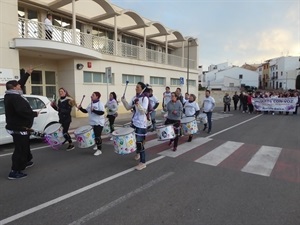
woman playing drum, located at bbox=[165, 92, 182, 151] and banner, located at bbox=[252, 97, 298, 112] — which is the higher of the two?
woman playing drum, located at bbox=[165, 92, 182, 151]

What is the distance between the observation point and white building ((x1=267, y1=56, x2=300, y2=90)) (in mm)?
85625

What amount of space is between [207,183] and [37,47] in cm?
1213

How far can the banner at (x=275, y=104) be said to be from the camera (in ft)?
73.4

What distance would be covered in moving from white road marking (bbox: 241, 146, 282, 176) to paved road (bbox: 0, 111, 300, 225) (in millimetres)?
23

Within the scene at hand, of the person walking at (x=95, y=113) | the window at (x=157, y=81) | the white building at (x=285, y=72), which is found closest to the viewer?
the person walking at (x=95, y=113)

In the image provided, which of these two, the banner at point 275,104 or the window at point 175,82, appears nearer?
the banner at point 275,104

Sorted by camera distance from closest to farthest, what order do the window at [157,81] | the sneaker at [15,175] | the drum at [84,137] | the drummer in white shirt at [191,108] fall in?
the sneaker at [15,175] → the drum at [84,137] → the drummer in white shirt at [191,108] → the window at [157,81]

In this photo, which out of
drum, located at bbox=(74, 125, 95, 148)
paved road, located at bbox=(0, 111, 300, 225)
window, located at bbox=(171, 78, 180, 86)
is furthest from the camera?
window, located at bbox=(171, 78, 180, 86)

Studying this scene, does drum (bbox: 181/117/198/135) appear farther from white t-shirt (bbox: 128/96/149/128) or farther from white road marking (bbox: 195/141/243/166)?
white t-shirt (bbox: 128/96/149/128)

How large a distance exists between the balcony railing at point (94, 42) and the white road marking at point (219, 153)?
36.6ft

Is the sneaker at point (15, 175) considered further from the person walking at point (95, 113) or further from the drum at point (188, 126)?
the drum at point (188, 126)

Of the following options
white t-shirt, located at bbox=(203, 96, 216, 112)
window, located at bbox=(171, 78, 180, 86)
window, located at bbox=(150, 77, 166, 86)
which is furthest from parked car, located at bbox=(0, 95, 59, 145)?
window, located at bbox=(171, 78, 180, 86)

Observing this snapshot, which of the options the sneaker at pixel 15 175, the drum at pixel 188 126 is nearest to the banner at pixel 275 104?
the drum at pixel 188 126

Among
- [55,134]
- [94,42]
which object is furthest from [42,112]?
[94,42]
